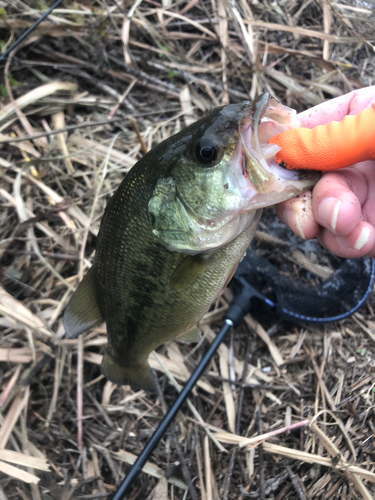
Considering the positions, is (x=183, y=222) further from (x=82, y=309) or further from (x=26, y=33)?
(x=26, y=33)

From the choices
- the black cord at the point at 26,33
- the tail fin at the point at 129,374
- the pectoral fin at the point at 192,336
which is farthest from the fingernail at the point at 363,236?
the black cord at the point at 26,33

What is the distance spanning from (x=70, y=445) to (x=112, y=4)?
3622 mm

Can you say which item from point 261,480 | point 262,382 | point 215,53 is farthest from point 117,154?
point 261,480

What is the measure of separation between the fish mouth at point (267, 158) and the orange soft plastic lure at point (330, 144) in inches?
1.7

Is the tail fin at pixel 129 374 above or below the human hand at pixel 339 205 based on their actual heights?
below

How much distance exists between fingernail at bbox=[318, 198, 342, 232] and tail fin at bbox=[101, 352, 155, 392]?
1255mm

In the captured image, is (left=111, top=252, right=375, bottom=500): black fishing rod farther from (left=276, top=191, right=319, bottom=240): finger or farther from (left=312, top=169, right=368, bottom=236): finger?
(left=312, top=169, right=368, bottom=236): finger

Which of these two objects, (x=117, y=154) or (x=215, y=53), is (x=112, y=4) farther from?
(x=117, y=154)

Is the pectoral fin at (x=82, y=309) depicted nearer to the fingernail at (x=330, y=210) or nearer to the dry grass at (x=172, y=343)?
the dry grass at (x=172, y=343)

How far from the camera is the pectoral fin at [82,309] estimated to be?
1.68 metres

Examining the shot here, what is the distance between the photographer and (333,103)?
1.50 metres

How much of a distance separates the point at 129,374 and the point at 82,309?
482 millimetres

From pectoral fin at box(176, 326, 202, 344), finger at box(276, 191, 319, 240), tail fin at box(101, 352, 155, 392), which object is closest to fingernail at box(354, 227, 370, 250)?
finger at box(276, 191, 319, 240)

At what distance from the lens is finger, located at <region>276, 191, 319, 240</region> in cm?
135
